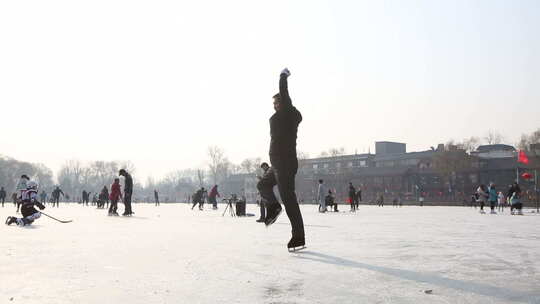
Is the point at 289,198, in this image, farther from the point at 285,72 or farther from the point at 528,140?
the point at 528,140

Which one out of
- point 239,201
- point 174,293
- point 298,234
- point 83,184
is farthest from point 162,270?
point 83,184

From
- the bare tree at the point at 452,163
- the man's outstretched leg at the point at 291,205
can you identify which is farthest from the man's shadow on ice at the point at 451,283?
the bare tree at the point at 452,163

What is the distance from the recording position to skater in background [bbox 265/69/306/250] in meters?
6.22

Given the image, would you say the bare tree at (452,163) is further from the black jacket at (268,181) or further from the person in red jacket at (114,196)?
the black jacket at (268,181)

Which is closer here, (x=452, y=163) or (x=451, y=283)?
(x=451, y=283)

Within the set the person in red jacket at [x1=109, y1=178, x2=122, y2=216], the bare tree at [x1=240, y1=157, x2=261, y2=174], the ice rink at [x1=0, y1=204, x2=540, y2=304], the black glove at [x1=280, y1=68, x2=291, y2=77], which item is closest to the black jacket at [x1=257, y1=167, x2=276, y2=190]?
the ice rink at [x1=0, y1=204, x2=540, y2=304]

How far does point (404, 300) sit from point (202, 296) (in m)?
1.36

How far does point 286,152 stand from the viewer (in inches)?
247

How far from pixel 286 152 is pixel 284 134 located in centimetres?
22

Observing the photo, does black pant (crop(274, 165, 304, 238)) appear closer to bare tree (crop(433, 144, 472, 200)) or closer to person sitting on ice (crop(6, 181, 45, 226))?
person sitting on ice (crop(6, 181, 45, 226))

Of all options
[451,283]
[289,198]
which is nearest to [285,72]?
[289,198]

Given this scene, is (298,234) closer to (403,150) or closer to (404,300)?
(404,300)

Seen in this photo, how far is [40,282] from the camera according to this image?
4199 mm

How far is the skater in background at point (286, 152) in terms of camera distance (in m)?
6.22
